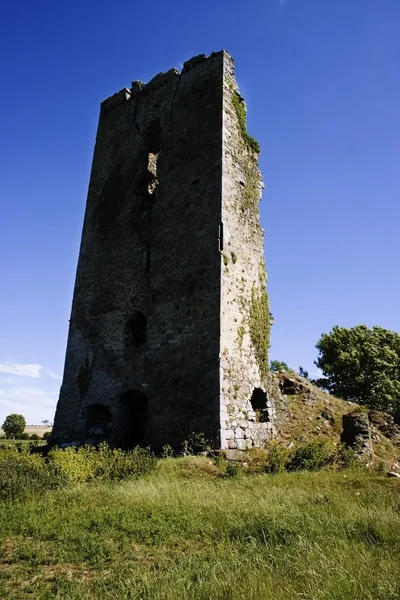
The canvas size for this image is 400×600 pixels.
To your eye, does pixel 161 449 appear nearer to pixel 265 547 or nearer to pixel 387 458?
pixel 387 458

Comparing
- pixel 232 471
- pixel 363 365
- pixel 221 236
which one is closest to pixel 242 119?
pixel 221 236

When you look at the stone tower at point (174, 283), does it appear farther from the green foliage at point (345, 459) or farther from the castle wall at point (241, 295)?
the green foliage at point (345, 459)

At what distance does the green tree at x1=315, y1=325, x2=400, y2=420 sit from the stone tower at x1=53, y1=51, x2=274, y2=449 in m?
16.9

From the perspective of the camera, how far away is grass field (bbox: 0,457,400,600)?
3420 mm

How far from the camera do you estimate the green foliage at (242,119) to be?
14047 millimetres

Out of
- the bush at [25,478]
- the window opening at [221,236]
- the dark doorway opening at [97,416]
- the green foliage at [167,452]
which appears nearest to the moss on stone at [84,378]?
the dark doorway opening at [97,416]

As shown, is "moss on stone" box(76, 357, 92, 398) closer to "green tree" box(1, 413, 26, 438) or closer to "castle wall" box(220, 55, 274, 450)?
"castle wall" box(220, 55, 274, 450)

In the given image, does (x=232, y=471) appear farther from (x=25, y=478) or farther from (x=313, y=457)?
(x=25, y=478)

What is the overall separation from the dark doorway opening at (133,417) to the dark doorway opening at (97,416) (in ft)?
2.46

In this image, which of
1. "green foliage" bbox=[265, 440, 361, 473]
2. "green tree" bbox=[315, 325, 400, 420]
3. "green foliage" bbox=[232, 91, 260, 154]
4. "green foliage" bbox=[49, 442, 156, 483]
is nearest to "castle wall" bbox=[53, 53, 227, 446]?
"green foliage" bbox=[232, 91, 260, 154]

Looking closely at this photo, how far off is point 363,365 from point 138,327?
19.7 metres

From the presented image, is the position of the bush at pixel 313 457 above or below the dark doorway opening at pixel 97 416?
below

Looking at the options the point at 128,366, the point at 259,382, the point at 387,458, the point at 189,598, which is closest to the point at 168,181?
the point at 128,366

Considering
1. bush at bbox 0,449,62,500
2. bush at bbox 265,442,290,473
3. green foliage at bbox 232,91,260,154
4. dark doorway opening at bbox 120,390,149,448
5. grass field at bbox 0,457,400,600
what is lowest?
grass field at bbox 0,457,400,600
